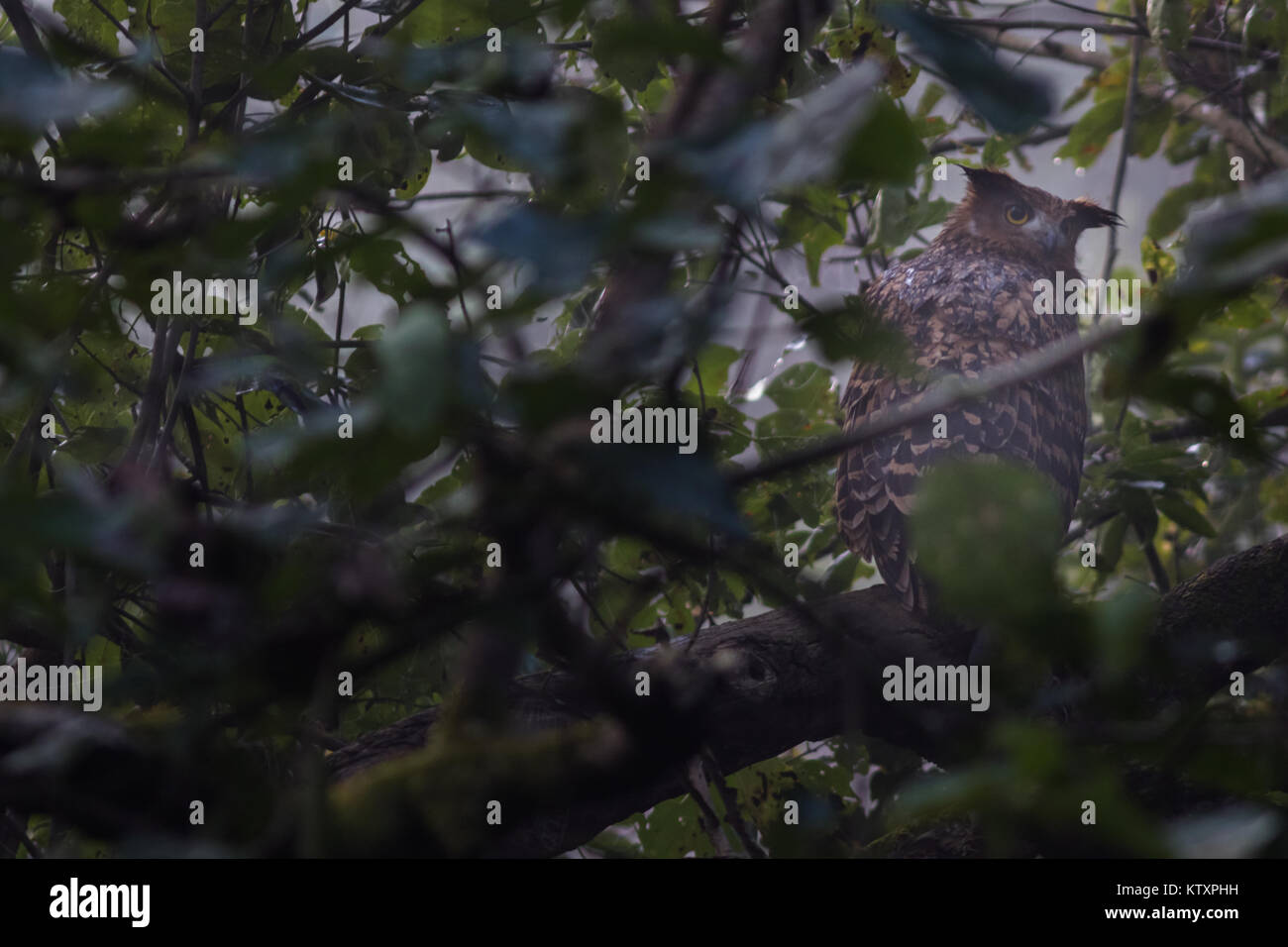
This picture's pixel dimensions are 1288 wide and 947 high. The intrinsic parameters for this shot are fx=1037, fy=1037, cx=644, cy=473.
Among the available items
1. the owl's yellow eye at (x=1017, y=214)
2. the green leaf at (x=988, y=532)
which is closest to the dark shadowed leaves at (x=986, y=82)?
the green leaf at (x=988, y=532)

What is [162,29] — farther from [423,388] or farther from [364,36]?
[423,388]

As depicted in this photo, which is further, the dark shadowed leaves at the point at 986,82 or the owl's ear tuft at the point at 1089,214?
the owl's ear tuft at the point at 1089,214

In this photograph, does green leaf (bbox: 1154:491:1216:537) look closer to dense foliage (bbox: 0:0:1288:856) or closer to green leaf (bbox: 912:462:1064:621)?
dense foliage (bbox: 0:0:1288:856)

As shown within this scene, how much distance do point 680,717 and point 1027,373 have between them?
0.30 m

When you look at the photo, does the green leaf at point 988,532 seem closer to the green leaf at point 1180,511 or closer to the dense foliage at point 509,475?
the dense foliage at point 509,475

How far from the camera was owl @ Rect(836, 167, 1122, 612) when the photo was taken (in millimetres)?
2193

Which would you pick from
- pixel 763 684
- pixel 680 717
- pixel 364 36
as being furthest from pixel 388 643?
pixel 364 36

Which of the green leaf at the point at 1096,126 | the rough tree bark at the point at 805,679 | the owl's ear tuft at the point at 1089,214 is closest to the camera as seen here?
the rough tree bark at the point at 805,679

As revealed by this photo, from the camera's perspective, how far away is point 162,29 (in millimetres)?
1774

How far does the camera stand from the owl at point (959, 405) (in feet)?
7.20

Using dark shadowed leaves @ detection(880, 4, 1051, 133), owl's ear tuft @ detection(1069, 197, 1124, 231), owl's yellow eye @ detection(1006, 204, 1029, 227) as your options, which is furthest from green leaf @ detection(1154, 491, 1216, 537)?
dark shadowed leaves @ detection(880, 4, 1051, 133)

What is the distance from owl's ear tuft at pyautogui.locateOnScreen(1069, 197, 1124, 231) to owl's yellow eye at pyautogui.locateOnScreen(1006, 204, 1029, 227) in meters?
0.13

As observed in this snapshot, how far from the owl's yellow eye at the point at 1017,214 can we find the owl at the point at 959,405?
0.16m

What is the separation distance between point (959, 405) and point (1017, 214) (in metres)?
1.55
